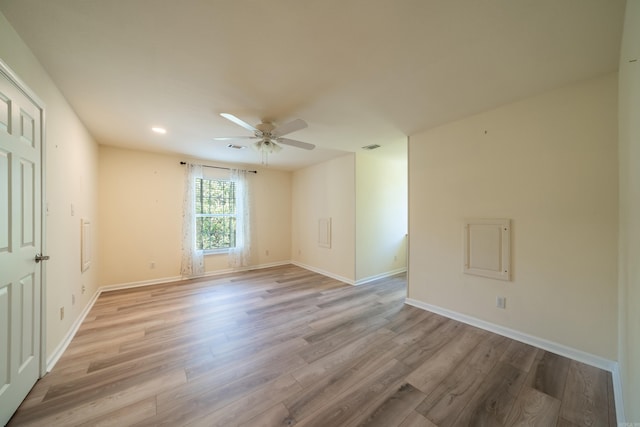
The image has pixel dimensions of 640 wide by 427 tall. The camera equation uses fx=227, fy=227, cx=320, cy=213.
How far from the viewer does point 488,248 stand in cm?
255

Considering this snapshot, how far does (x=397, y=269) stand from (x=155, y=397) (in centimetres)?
452

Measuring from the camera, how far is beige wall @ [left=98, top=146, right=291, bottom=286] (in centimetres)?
395

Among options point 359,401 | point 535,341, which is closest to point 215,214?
point 359,401

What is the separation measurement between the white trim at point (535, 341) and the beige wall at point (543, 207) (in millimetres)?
40

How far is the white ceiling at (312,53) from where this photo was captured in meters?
1.34

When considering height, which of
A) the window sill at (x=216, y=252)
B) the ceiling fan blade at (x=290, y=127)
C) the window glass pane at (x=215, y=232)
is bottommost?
the window sill at (x=216, y=252)

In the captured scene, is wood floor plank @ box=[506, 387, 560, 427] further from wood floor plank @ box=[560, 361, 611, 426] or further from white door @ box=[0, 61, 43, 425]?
white door @ box=[0, 61, 43, 425]

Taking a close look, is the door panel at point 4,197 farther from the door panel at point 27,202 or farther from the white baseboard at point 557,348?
the white baseboard at point 557,348

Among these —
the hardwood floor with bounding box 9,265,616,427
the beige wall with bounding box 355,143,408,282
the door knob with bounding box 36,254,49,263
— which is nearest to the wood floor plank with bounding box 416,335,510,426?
the hardwood floor with bounding box 9,265,616,427

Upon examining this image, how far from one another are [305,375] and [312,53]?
8.28 feet

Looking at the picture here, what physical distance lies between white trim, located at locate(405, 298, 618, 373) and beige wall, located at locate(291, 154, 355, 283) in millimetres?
Result: 1780

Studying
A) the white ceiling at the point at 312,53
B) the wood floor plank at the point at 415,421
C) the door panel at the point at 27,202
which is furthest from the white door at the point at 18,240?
the wood floor plank at the point at 415,421

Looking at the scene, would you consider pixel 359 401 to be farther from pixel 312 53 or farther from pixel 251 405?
pixel 312 53

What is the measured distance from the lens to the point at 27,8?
1.31m
